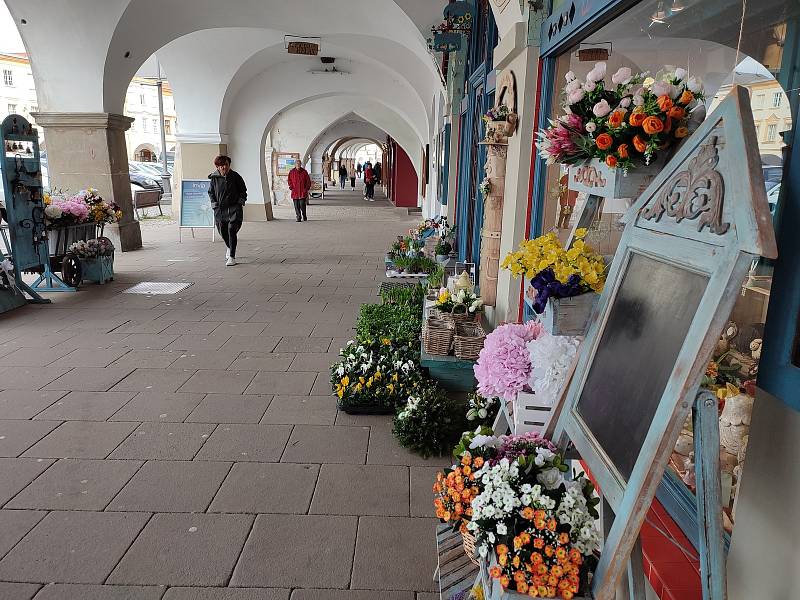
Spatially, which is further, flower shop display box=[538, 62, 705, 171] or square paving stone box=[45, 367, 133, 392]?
square paving stone box=[45, 367, 133, 392]

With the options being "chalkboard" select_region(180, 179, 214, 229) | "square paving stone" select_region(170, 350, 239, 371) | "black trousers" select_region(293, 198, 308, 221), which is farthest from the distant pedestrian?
"square paving stone" select_region(170, 350, 239, 371)

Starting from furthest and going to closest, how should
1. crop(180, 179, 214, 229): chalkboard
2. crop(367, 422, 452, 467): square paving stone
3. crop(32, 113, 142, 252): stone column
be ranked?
crop(180, 179, 214, 229): chalkboard < crop(32, 113, 142, 252): stone column < crop(367, 422, 452, 467): square paving stone

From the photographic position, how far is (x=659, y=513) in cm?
195

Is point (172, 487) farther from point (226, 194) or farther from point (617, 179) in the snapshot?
point (226, 194)

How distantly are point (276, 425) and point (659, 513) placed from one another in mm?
2307

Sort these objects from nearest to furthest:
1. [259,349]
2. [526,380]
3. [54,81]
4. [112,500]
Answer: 1. [526,380]
2. [112,500]
3. [259,349]
4. [54,81]

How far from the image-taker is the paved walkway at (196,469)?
2311 millimetres

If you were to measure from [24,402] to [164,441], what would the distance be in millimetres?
1219

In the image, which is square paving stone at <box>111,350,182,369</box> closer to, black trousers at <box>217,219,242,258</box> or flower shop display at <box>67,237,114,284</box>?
flower shop display at <box>67,237,114,284</box>

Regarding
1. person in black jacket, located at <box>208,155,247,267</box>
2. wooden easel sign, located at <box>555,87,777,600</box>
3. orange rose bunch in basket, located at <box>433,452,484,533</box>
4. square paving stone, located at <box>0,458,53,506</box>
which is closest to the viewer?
wooden easel sign, located at <box>555,87,777,600</box>

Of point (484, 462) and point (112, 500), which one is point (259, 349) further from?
point (484, 462)

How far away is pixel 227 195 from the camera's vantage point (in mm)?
8867

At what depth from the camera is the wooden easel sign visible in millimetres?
1155

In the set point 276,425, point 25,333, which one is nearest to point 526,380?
point 276,425
